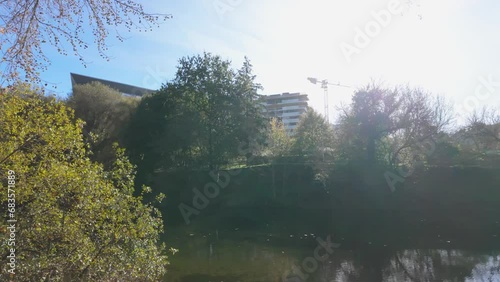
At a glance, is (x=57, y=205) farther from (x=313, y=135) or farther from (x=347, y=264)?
(x=313, y=135)

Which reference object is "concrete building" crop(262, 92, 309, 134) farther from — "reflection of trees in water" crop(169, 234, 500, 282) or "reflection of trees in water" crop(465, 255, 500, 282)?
"reflection of trees in water" crop(465, 255, 500, 282)

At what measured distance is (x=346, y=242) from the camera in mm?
15797

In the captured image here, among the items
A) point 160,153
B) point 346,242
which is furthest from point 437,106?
point 160,153

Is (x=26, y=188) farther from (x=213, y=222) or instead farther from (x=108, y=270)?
(x=213, y=222)

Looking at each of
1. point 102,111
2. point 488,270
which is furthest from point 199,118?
point 488,270

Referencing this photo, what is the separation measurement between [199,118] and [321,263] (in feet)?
59.8

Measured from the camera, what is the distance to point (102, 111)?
28688 mm

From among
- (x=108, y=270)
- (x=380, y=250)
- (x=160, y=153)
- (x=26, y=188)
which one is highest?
(x=160, y=153)

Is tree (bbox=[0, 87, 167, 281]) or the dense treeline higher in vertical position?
the dense treeline

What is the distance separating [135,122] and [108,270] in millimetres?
25575

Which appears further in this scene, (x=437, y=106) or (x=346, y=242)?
(x=437, y=106)

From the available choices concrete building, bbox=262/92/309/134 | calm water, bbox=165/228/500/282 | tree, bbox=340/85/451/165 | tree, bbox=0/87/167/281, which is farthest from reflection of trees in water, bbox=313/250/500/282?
concrete building, bbox=262/92/309/134

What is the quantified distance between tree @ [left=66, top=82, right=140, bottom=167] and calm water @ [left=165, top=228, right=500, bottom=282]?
14.3m

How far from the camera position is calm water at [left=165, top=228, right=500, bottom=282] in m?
10.7
